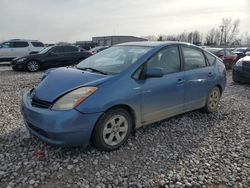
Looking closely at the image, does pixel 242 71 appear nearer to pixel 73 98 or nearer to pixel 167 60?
pixel 167 60

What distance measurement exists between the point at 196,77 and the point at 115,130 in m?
2.15

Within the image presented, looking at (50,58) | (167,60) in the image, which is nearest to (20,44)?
(50,58)

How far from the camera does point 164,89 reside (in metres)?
4.31

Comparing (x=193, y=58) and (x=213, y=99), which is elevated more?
(x=193, y=58)

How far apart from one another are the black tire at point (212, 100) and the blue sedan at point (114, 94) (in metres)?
0.43

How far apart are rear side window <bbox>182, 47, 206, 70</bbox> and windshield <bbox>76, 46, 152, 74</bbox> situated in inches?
35.9

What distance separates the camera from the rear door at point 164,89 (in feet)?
13.4

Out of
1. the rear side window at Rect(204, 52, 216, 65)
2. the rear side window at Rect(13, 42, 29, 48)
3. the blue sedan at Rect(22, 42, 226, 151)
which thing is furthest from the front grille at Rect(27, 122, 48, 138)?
the rear side window at Rect(13, 42, 29, 48)

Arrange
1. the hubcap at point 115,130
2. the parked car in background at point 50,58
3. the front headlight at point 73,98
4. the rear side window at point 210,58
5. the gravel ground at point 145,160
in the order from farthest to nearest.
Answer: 1. the parked car in background at point 50,58
2. the rear side window at point 210,58
3. the hubcap at point 115,130
4. the front headlight at point 73,98
5. the gravel ground at point 145,160

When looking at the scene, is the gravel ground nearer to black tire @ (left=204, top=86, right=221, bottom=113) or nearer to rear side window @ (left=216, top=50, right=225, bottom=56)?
black tire @ (left=204, top=86, right=221, bottom=113)

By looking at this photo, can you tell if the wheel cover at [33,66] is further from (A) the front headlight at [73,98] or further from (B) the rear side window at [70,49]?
(A) the front headlight at [73,98]

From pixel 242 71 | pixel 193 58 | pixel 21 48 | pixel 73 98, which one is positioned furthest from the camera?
pixel 21 48

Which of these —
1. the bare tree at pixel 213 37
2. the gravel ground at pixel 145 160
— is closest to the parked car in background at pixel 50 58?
the gravel ground at pixel 145 160

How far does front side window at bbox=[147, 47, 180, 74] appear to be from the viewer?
14.1 ft
